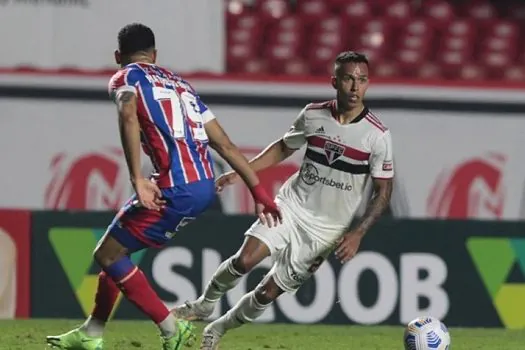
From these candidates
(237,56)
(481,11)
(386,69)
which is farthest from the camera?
(481,11)

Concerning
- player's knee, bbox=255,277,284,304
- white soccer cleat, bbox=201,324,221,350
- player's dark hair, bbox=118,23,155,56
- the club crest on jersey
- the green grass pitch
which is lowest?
the green grass pitch

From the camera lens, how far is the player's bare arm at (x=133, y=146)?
21.5 ft

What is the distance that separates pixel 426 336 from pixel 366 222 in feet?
2.20

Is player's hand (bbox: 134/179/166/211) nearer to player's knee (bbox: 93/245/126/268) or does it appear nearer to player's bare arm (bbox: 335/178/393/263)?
player's knee (bbox: 93/245/126/268)

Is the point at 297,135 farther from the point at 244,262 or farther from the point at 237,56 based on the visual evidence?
the point at 237,56

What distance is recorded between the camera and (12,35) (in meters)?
11.5

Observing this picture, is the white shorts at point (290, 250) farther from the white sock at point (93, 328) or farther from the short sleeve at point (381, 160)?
the white sock at point (93, 328)

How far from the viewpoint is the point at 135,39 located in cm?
688

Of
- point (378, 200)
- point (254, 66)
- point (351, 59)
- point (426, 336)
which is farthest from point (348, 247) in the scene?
point (254, 66)

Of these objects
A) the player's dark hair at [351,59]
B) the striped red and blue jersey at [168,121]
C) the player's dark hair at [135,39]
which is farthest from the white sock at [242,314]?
the player's dark hair at [135,39]

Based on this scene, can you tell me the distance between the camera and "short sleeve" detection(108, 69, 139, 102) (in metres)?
6.72

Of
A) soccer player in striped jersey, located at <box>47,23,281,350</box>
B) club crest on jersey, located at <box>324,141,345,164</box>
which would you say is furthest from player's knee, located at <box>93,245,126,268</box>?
club crest on jersey, located at <box>324,141,345,164</box>

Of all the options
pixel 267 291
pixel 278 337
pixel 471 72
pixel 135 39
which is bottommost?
pixel 278 337

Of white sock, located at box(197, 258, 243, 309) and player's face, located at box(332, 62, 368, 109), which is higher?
player's face, located at box(332, 62, 368, 109)
